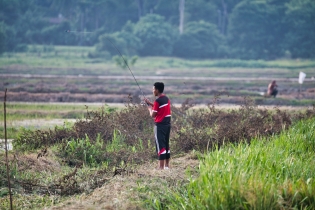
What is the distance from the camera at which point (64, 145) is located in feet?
34.3

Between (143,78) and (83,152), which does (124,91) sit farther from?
(83,152)

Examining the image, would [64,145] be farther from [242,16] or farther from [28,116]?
[242,16]

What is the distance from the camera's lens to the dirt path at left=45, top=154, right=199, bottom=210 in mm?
6762

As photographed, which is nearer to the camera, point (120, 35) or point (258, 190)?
point (258, 190)

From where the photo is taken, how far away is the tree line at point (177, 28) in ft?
183

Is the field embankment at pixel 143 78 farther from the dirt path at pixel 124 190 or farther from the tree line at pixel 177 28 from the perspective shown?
the dirt path at pixel 124 190

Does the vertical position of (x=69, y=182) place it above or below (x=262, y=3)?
below

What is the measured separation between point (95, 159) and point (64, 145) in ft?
2.17

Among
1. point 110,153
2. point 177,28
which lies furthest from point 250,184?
point 177,28

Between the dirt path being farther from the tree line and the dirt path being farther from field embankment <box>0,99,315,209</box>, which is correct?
the tree line

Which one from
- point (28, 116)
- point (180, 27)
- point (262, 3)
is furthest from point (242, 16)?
point (28, 116)

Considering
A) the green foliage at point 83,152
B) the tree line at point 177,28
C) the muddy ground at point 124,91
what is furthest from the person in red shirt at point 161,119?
the tree line at point 177,28

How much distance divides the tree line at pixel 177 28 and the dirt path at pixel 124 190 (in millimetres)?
45597

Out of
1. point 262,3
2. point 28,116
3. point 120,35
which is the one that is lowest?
point 28,116
